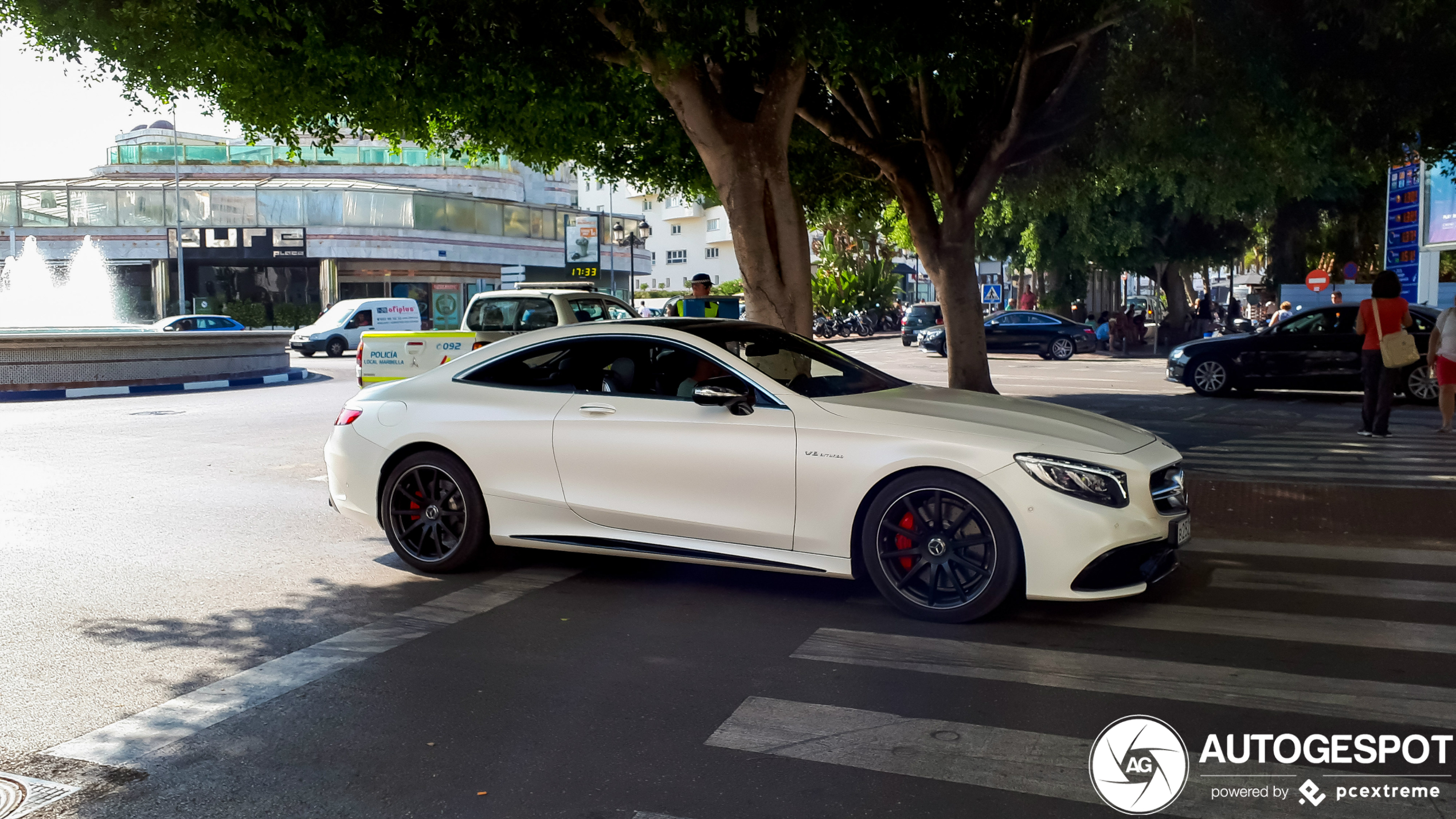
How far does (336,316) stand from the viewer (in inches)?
1464

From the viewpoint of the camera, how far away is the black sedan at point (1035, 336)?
33469 millimetres

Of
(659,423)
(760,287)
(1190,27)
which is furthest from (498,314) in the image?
(659,423)

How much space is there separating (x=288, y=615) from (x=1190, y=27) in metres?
10.4

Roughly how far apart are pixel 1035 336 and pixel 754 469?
29.4 metres

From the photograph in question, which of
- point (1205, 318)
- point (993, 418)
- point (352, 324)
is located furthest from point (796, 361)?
point (1205, 318)

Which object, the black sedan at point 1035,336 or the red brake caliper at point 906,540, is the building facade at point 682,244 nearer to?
the black sedan at point 1035,336

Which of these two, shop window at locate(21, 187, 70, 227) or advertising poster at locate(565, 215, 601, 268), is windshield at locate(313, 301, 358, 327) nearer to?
shop window at locate(21, 187, 70, 227)

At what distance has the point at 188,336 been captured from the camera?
80.9 ft

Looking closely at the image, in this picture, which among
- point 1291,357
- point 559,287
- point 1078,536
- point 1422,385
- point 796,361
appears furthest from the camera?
point 559,287

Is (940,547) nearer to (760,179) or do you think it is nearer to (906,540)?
(906,540)

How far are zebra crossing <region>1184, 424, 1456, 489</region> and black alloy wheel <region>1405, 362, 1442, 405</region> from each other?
13.5 feet

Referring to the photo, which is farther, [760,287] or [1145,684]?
[760,287]

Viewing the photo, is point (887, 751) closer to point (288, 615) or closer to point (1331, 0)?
point (288, 615)

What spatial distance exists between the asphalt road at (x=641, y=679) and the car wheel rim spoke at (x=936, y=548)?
18cm
